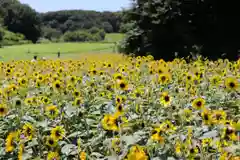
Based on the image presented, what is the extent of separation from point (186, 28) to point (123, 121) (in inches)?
541

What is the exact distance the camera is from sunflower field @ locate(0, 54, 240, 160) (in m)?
2.49

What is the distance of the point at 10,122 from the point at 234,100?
213 centimetres

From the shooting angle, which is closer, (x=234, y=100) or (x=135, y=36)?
(x=234, y=100)

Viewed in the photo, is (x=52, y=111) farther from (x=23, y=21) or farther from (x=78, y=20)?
(x=78, y=20)

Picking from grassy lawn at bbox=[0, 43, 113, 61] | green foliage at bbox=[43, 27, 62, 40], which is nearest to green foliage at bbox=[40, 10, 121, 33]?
green foliage at bbox=[43, 27, 62, 40]

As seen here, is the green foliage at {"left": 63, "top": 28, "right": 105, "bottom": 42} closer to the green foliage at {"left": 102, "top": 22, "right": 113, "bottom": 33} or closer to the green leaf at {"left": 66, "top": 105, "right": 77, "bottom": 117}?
the green foliage at {"left": 102, "top": 22, "right": 113, "bottom": 33}

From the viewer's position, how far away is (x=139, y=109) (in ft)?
11.7

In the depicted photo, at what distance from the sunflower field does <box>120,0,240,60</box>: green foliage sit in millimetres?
11157

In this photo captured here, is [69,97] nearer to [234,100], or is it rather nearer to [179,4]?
[234,100]

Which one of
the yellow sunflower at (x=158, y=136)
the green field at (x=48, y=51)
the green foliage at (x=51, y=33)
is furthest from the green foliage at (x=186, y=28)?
the green foliage at (x=51, y=33)

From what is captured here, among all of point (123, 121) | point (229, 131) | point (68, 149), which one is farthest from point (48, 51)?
point (229, 131)

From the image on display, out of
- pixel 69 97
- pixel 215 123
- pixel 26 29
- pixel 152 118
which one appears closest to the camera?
pixel 215 123

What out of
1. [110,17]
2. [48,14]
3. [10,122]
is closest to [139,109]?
[10,122]

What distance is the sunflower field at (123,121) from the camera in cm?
249
